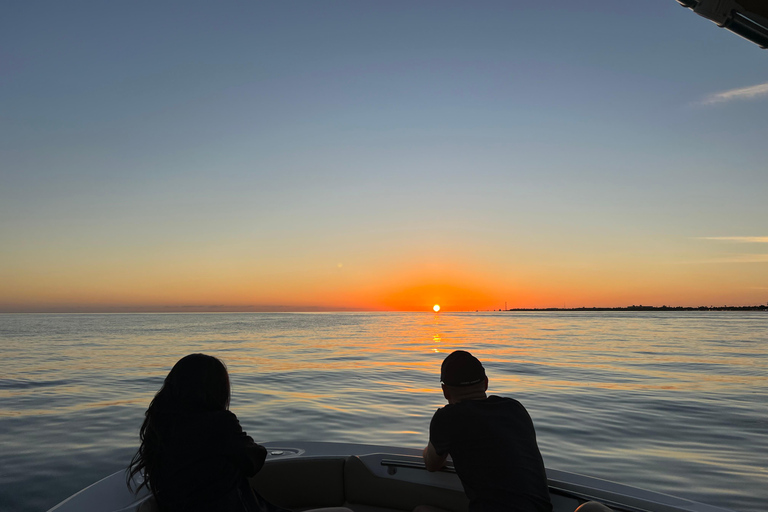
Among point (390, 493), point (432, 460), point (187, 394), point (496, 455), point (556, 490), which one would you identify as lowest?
point (390, 493)

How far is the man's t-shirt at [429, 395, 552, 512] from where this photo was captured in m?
2.50

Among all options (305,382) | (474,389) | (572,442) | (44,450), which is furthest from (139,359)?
(474,389)

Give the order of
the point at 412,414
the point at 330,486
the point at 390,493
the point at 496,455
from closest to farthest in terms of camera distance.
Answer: the point at 496,455 < the point at 390,493 < the point at 330,486 < the point at 412,414

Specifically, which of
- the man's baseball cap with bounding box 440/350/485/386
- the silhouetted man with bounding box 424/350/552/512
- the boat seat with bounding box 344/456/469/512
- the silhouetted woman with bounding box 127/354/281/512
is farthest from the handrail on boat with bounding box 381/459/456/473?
the silhouetted woman with bounding box 127/354/281/512

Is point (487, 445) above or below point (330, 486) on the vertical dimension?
above

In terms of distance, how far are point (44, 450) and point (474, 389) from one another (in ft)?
29.0

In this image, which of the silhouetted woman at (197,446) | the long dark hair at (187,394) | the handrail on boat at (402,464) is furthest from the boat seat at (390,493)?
the long dark hair at (187,394)

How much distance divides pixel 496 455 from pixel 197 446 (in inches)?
61.6

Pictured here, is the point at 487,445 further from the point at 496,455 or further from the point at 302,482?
the point at 302,482

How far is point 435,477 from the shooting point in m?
3.54

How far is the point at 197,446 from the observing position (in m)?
2.35

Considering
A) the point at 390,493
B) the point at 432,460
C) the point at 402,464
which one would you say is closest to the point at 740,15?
the point at 432,460

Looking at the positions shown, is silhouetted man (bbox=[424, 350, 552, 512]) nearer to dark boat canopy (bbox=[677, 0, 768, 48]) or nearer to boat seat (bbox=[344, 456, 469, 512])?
boat seat (bbox=[344, 456, 469, 512])

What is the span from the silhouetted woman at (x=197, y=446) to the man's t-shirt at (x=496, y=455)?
1.11 meters
